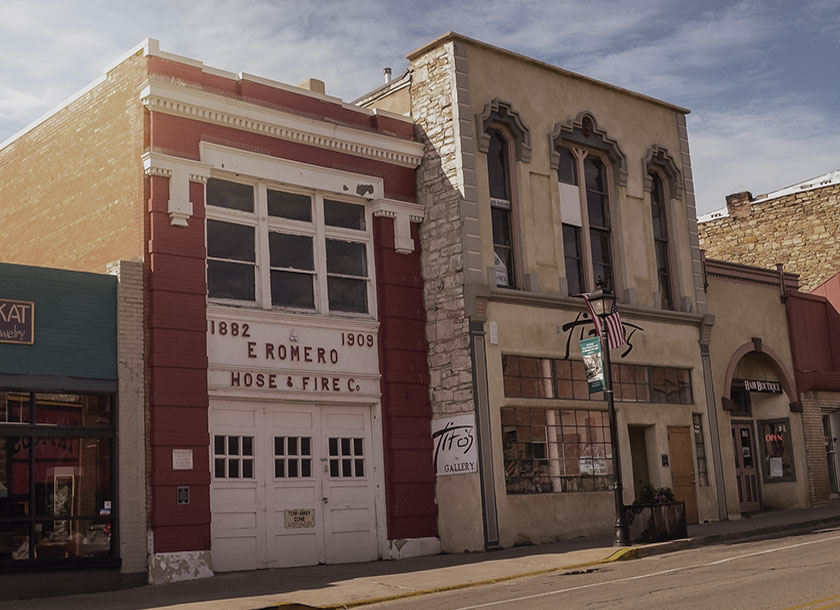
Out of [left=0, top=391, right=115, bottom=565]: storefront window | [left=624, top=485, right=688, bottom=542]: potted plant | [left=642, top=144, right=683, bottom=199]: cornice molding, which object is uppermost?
[left=642, top=144, right=683, bottom=199]: cornice molding

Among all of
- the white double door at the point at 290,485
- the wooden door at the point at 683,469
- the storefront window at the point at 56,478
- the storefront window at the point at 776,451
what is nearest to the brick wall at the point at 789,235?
the storefront window at the point at 776,451

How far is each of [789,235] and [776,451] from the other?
11187 millimetres

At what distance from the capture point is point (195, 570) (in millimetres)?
16781

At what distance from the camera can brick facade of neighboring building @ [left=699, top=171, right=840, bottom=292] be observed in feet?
119

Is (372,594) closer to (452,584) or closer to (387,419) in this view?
(452,584)

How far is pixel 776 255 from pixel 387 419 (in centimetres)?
2215

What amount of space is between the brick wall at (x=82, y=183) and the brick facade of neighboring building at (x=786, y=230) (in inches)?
961

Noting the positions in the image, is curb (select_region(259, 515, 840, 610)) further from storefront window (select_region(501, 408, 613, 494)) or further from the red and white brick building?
the red and white brick building

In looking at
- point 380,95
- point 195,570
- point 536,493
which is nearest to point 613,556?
point 536,493

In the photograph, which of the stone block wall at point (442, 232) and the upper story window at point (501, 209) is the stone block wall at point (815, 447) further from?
the stone block wall at point (442, 232)

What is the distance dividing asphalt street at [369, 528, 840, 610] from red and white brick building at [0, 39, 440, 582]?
5.03 m

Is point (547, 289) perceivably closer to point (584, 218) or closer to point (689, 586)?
point (584, 218)

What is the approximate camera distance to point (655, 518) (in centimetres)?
1919

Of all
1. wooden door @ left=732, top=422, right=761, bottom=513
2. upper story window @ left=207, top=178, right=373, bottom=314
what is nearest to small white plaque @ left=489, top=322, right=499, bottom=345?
upper story window @ left=207, top=178, right=373, bottom=314
